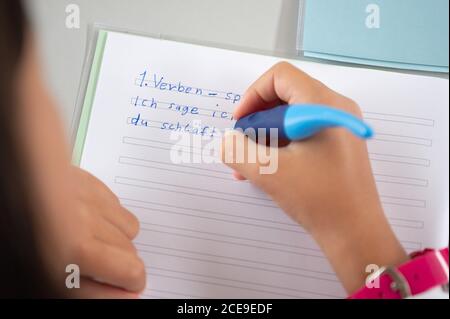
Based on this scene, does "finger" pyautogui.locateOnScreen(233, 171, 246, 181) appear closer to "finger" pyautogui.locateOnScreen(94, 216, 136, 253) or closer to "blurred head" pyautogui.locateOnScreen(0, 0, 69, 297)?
"finger" pyautogui.locateOnScreen(94, 216, 136, 253)

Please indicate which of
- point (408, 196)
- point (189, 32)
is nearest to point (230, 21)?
point (189, 32)

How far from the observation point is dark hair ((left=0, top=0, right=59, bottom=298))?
21cm

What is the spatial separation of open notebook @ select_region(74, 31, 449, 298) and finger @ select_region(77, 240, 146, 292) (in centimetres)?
2

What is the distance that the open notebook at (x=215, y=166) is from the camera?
1.40ft

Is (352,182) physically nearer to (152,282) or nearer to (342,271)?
(342,271)

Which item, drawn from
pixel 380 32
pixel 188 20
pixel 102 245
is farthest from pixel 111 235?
pixel 380 32

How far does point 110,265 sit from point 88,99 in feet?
0.60

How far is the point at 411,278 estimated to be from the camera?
15.0 inches

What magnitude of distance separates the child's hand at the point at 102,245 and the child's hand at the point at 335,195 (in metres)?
0.12

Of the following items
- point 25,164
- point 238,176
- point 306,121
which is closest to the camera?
point 25,164

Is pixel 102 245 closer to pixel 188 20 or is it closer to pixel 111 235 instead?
pixel 111 235

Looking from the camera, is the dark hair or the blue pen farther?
the blue pen

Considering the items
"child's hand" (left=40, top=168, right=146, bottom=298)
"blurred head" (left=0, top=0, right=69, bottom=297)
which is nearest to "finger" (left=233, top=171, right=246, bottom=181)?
"child's hand" (left=40, top=168, right=146, bottom=298)

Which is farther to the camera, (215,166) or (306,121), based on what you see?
(215,166)
